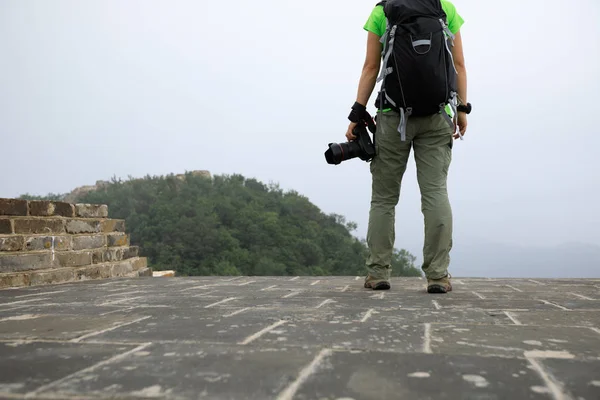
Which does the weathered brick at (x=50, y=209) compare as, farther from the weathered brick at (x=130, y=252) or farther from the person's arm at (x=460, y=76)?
the person's arm at (x=460, y=76)

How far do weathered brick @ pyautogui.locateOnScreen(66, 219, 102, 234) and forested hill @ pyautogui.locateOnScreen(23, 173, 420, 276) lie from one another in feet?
101

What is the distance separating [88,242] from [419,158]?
3640 millimetres

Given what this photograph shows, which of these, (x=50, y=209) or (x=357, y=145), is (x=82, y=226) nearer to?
(x=50, y=209)

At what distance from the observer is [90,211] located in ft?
17.9

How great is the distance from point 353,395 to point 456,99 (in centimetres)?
229

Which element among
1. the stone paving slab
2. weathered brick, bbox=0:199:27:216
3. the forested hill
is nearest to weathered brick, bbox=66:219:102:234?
weathered brick, bbox=0:199:27:216

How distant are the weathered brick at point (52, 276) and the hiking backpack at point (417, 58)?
3.32m

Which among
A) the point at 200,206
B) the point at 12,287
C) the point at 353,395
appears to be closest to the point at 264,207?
the point at 200,206

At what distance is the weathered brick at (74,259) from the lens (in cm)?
480

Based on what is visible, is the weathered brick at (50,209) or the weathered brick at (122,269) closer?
the weathered brick at (50,209)

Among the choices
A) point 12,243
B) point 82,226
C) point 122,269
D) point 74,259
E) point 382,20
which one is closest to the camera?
point 382,20

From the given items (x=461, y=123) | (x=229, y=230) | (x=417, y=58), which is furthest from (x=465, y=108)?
(x=229, y=230)

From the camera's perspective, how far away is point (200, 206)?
45531 mm

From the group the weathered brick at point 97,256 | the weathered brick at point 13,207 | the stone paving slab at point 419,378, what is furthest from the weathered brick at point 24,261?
the stone paving slab at point 419,378
